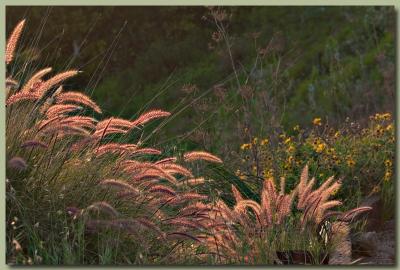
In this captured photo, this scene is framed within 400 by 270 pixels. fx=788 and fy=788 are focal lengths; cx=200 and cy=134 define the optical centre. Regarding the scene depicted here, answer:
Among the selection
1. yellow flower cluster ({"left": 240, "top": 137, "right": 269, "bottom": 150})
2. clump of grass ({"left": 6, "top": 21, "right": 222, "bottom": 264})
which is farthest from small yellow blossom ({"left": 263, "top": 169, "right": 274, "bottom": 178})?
clump of grass ({"left": 6, "top": 21, "right": 222, "bottom": 264})

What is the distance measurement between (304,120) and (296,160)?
4.64 metres

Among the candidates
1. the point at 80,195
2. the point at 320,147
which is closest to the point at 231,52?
the point at 320,147

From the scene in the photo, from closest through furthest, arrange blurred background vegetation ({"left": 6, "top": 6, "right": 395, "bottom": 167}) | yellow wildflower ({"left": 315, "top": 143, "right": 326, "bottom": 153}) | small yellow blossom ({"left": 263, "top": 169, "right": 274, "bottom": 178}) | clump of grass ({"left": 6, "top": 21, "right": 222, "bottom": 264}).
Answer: clump of grass ({"left": 6, "top": 21, "right": 222, "bottom": 264}) < small yellow blossom ({"left": 263, "top": 169, "right": 274, "bottom": 178}) < yellow wildflower ({"left": 315, "top": 143, "right": 326, "bottom": 153}) < blurred background vegetation ({"left": 6, "top": 6, "right": 395, "bottom": 167})

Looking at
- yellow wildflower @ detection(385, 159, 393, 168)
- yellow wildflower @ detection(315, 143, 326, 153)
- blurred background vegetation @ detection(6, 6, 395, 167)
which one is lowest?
yellow wildflower @ detection(385, 159, 393, 168)

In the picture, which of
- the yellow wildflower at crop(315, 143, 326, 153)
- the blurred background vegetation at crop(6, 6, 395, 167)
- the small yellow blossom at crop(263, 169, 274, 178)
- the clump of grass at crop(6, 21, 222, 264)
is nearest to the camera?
the clump of grass at crop(6, 21, 222, 264)

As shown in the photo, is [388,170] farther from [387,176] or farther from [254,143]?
[254,143]

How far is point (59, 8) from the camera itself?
1744 centimetres

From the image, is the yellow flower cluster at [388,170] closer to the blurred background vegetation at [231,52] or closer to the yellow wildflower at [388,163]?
the yellow wildflower at [388,163]

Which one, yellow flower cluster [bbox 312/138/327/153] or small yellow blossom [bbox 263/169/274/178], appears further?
yellow flower cluster [bbox 312/138/327/153]

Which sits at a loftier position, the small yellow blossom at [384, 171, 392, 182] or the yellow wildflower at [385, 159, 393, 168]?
the yellow wildflower at [385, 159, 393, 168]

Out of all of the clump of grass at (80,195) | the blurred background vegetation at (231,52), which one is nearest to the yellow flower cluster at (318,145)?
the clump of grass at (80,195)

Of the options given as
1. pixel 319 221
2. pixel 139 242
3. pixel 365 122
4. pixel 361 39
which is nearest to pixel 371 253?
pixel 319 221

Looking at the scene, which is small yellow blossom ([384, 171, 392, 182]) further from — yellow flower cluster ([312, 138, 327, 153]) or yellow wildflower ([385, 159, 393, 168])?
yellow flower cluster ([312, 138, 327, 153])

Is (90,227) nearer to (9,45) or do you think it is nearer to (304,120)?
(9,45)
